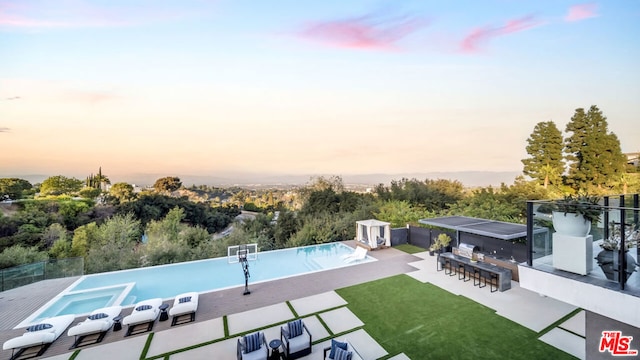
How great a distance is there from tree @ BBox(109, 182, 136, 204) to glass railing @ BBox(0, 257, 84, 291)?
520 inches

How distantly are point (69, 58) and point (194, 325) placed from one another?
37.6 ft

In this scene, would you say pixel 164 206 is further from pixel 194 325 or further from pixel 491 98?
pixel 491 98

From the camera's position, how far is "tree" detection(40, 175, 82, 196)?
21.8 metres

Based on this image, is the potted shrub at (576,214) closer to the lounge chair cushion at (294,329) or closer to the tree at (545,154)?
the lounge chair cushion at (294,329)

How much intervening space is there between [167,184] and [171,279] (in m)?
17.1

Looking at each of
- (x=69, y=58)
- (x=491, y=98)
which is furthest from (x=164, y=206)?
(x=491, y=98)

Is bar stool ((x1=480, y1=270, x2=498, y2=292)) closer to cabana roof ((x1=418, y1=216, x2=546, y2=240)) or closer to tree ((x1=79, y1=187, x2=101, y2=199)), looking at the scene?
cabana roof ((x1=418, y1=216, x2=546, y2=240))

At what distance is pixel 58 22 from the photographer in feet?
32.2

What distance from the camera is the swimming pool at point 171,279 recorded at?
8.58 meters

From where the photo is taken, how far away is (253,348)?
526 cm

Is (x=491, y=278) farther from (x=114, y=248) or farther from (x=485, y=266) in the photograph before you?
(x=114, y=248)

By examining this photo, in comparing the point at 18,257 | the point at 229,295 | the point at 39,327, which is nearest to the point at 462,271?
the point at 229,295

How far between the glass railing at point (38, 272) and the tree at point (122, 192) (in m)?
13.2

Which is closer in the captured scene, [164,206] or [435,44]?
[435,44]
